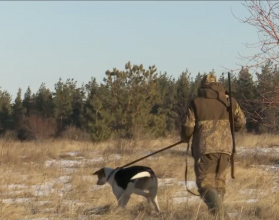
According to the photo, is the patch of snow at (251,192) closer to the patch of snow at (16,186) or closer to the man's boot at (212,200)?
the man's boot at (212,200)

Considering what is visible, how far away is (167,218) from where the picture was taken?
19.1 ft

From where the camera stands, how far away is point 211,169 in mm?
6074

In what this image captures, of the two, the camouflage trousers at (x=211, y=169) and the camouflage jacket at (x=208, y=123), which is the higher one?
the camouflage jacket at (x=208, y=123)

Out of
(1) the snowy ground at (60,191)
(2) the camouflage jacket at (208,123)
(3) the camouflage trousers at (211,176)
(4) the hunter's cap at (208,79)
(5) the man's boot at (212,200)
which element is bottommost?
(1) the snowy ground at (60,191)

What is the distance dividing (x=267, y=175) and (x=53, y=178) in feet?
14.6

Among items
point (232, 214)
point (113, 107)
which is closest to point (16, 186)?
point (232, 214)

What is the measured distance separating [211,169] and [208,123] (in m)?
0.58

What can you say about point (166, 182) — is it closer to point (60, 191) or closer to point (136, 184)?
point (60, 191)

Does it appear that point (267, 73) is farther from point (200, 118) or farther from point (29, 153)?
point (29, 153)

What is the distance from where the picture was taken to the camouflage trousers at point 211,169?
6.04 metres

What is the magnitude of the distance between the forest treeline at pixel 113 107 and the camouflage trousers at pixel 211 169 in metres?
4.11

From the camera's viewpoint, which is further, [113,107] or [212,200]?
[113,107]

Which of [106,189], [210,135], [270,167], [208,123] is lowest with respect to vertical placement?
[106,189]

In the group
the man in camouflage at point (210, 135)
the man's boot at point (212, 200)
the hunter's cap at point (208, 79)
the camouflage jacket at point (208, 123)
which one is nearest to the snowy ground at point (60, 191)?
the man's boot at point (212, 200)
